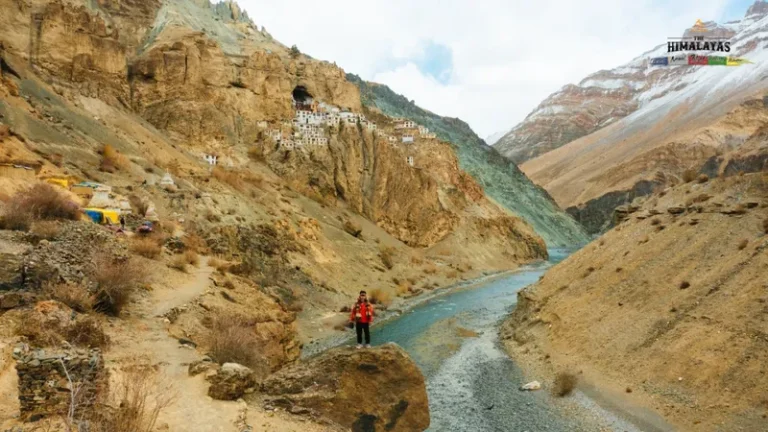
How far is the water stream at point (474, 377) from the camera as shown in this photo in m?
13.9

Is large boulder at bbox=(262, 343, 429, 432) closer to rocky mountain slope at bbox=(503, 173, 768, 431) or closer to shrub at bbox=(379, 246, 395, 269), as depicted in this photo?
rocky mountain slope at bbox=(503, 173, 768, 431)

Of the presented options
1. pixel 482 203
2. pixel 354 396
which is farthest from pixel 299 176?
pixel 354 396

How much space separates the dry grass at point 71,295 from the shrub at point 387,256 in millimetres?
29810

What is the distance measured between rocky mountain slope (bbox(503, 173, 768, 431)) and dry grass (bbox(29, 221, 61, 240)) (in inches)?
644

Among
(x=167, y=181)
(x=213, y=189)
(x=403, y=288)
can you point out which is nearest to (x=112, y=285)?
(x=167, y=181)

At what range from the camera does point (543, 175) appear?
527 feet

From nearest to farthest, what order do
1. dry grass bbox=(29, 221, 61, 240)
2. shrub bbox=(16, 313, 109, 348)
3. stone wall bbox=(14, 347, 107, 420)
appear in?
stone wall bbox=(14, 347, 107, 420) < shrub bbox=(16, 313, 109, 348) < dry grass bbox=(29, 221, 61, 240)

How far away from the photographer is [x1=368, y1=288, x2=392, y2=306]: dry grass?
3127 centimetres

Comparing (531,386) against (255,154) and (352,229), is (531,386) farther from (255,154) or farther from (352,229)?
(255,154)

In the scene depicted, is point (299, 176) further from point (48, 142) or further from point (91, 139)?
point (48, 142)

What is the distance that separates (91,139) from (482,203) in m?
45.9

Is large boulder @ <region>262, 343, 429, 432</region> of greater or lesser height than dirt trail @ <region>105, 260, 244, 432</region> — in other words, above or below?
below

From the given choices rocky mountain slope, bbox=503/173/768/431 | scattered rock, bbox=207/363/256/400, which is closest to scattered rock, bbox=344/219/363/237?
rocky mountain slope, bbox=503/173/768/431

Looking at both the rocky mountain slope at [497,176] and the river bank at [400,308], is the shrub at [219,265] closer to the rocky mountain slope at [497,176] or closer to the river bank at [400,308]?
the river bank at [400,308]
